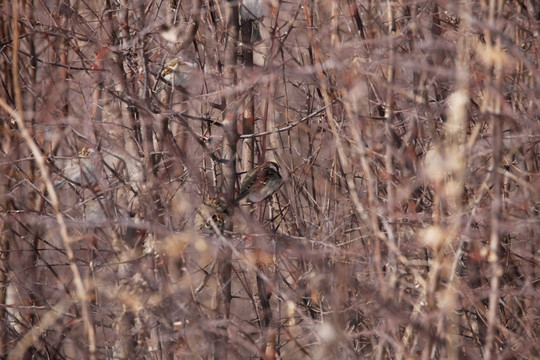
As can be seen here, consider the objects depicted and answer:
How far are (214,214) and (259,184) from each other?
2.13 feet

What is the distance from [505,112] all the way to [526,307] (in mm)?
2036

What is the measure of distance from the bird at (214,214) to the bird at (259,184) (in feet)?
1.00

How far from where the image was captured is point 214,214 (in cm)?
530

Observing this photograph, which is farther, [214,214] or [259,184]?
[259,184]

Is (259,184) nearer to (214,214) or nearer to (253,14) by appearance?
(214,214)

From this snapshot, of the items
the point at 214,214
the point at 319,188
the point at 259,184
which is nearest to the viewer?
the point at 214,214

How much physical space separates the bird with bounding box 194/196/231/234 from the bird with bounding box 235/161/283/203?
1.00 ft

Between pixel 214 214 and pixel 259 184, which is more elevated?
pixel 259 184

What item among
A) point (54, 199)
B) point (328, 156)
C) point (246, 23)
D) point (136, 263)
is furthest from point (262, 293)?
point (54, 199)

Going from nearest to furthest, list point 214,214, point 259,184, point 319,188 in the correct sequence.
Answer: point 214,214
point 259,184
point 319,188

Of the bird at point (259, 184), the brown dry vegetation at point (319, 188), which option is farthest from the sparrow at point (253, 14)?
the bird at point (259, 184)

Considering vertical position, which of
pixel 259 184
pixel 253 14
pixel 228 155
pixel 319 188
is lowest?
pixel 319 188

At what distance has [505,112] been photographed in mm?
3619

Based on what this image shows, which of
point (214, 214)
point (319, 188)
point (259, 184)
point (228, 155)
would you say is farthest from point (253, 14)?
point (319, 188)
